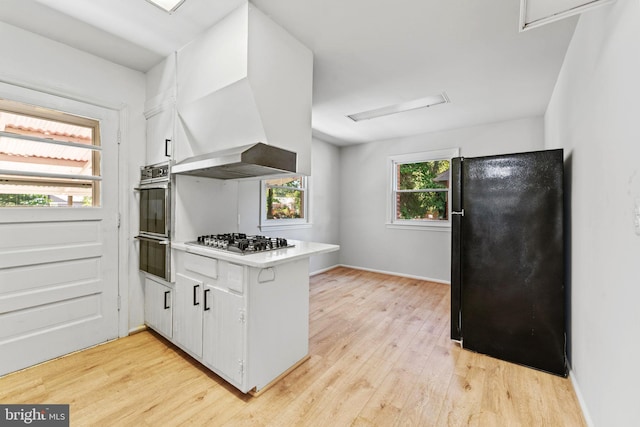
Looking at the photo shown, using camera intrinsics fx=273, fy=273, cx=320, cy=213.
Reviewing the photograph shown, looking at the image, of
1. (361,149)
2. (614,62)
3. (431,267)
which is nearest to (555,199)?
(614,62)

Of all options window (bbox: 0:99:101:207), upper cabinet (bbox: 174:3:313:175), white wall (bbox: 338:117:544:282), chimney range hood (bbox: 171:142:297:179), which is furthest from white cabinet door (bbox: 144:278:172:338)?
white wall (bbox: 338:117:544:282)

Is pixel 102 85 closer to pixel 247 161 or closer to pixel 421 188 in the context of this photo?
pixel 247 161

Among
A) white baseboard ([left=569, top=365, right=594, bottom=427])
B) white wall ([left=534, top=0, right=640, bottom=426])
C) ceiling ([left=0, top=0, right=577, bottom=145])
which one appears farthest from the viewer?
ceiling ([left=0, top=0, right=577, bottom=145])

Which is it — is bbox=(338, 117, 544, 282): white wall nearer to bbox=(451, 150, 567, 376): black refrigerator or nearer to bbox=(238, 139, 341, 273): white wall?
bbox=(238, 139, 341, 273): white wall

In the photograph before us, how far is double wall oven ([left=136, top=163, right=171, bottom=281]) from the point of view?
7.64 feet

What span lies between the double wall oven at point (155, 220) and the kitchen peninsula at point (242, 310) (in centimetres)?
14

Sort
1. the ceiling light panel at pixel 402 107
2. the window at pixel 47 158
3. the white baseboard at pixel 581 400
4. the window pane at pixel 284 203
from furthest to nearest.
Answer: the window pane at pixel 284 203
the ceiling light panel at pixel 402 107
the window at pixel 47 158
the white baseboard at pixel 581 400

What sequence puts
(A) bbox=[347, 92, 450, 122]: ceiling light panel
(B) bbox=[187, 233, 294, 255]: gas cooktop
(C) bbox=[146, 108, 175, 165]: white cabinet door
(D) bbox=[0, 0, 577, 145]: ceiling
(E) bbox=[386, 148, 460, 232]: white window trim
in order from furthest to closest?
(E) bbox=[386, 148, 460, 232]: white window trim
(A) bbox=[347, 92, 450, 122]: ceiling light panel
(C) bbox=[146, 108, 175, 165]: white cabinet door
(B) bbox=[187, 233, 294, 255]: gas cooktop
(D) bbox=[0, 0, 577, 145]: ceiling

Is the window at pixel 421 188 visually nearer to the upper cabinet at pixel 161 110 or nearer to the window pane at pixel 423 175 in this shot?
the window pane at pixel 423 175

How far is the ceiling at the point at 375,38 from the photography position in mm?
1820

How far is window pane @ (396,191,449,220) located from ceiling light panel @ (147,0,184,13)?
422 cm

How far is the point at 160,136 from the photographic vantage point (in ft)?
8.34

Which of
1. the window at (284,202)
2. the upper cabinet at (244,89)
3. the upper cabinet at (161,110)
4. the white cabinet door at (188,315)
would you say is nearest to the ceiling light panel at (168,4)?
the upper cabinet at (244,89)

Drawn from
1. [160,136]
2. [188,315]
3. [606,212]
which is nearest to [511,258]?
[606,212]
